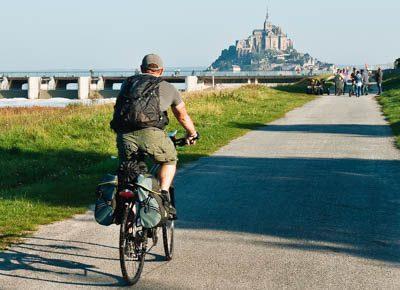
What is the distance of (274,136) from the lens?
789 inches

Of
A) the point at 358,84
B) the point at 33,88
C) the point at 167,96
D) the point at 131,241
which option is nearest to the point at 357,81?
the point at 358,84

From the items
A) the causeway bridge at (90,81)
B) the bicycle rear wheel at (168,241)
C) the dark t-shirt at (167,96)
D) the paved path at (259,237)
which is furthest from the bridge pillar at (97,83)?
the dark t-shirt at (167,96)

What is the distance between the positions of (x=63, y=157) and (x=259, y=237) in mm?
9867

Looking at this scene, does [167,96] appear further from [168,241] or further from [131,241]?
[168,241]

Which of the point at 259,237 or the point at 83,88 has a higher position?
the point at 259,237

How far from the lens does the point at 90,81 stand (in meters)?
124

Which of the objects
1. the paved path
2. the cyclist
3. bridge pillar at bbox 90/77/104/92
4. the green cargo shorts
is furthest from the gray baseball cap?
bridge pillar at bbox 90/77/104/92

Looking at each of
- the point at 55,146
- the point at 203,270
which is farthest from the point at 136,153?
the point at 55,146

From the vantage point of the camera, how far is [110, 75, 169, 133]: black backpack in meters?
6.29

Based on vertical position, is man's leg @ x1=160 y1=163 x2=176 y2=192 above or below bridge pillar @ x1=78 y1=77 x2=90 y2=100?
above

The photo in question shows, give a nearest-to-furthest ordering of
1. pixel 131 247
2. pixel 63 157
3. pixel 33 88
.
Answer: pixel 131 247 < pixel 63 157 < pixel 33 88

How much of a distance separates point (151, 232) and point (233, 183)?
17.3 feet

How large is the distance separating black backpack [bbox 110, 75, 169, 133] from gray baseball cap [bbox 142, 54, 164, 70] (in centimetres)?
18

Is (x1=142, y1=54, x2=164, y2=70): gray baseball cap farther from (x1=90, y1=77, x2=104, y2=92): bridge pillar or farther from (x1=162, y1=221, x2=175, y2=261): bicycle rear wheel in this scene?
(x1=90, y1=77, x2=104, y2=92): bridge pillar
